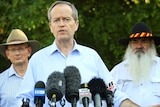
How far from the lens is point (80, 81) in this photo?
161 inches

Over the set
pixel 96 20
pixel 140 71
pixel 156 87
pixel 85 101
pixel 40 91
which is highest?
pixel 96 20

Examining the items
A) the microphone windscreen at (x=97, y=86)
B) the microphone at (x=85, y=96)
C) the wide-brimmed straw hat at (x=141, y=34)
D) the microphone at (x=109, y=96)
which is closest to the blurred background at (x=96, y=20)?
the wide-brimmed straw hat at (x=141, y=34)

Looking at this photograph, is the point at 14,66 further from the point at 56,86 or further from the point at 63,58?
the point at 56,86

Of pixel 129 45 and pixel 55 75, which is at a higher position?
pixel 129 45

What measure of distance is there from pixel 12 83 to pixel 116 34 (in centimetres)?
366

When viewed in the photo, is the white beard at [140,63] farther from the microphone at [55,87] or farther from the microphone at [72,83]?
the microphone at [55,87]

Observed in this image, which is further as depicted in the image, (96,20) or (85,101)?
(96,20)

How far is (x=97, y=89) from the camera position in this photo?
404 centimetres

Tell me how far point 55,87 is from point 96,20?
19.2 ft

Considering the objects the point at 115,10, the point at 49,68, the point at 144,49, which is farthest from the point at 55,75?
the point at 115,10

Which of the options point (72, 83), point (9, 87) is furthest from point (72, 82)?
point (9, 87)

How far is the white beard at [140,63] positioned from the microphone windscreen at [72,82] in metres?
2.36

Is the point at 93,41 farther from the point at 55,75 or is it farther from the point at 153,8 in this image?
the point at 55,75

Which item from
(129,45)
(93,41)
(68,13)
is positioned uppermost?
(93,41)
